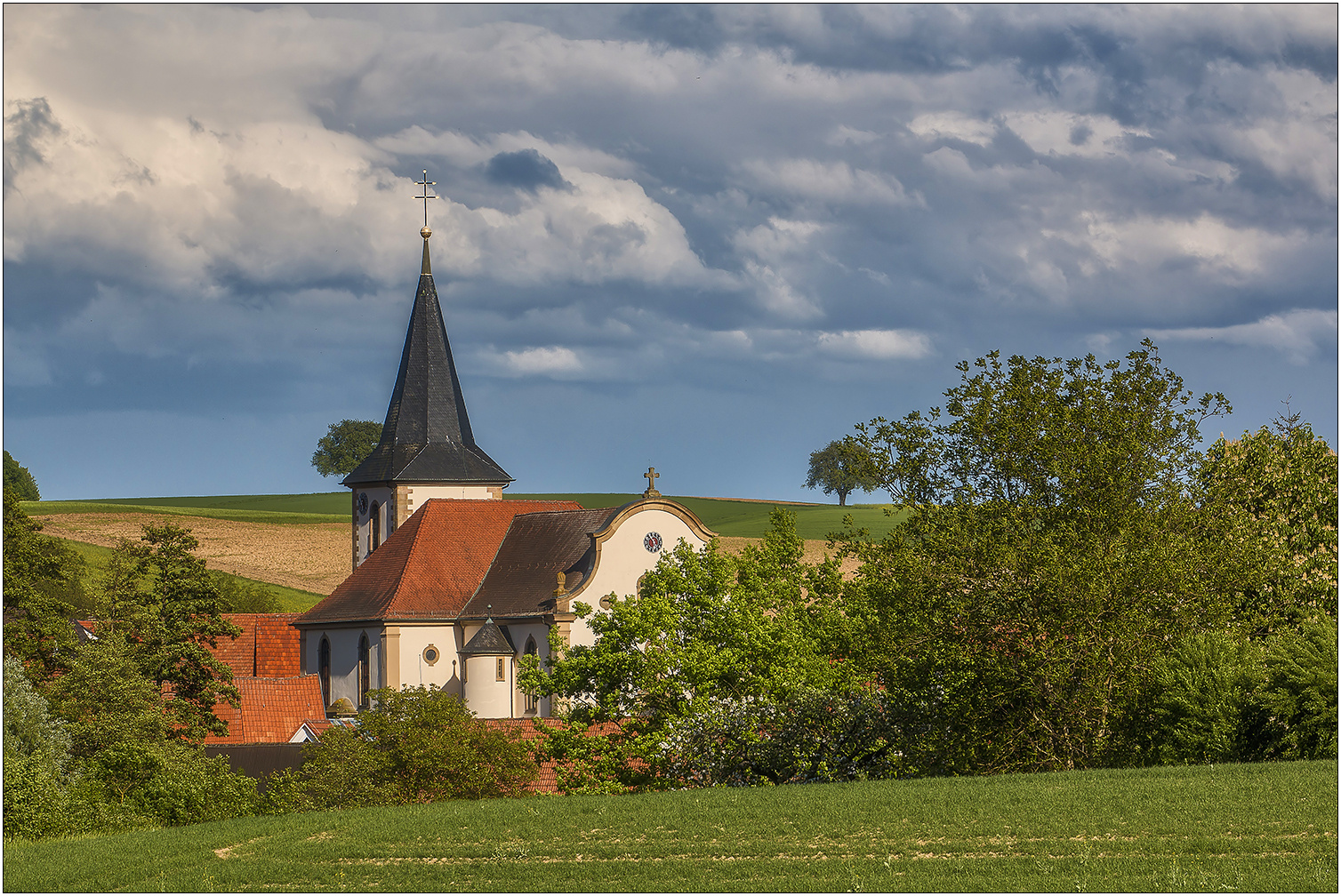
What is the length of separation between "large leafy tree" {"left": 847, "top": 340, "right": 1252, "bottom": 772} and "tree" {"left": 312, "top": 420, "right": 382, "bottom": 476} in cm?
10756

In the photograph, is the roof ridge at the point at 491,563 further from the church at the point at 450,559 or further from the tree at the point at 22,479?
the tree at the point at 22,479

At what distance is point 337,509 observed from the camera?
383ft

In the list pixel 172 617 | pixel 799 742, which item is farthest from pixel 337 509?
pixel 799 742

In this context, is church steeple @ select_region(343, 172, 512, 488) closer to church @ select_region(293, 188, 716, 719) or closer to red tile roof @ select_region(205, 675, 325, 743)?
church @ select_region(293, 188, 716, 719)

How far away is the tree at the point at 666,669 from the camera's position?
101 feet

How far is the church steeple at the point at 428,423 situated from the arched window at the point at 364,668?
25.7 feet

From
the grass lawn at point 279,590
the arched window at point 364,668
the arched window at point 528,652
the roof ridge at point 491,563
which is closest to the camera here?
the arched window at point 528,652

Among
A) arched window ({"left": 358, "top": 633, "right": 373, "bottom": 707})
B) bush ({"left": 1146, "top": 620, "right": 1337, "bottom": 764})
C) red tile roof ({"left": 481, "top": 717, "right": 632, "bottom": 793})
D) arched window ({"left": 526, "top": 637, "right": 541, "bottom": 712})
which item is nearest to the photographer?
bush ({"left": 1146, "top": 620, "right": 1337, "bottom": 764})

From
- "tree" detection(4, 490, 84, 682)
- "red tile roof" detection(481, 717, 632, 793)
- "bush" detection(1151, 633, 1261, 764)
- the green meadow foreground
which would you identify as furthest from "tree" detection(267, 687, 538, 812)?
"bush" detection(1151, 633, 1261, 764)

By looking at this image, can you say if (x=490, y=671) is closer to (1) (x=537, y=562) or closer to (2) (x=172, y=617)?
(1) (x=537, y=562)

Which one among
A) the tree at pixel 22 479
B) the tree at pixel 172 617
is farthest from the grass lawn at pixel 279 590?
the tree at pixel 172 617

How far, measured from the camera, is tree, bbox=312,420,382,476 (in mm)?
134875

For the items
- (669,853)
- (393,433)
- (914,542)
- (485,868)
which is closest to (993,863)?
(669,853)

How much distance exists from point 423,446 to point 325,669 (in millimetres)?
10077
